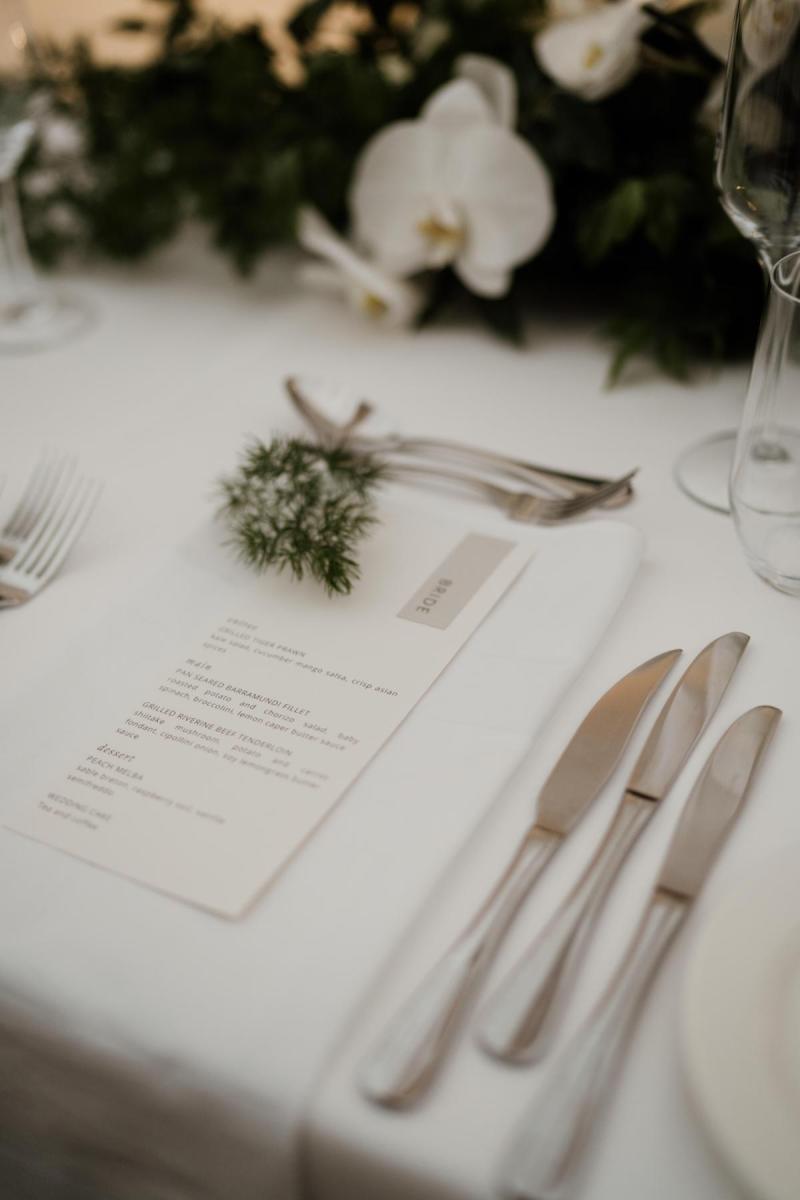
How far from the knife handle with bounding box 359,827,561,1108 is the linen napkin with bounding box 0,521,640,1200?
24mm

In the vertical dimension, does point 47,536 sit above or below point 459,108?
below

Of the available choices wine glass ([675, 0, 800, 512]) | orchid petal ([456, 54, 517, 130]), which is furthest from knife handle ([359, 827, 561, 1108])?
orchid petal ([456, 54, 517, 130])

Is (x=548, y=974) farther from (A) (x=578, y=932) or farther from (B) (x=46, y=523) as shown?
(B) (x=46, y=523)

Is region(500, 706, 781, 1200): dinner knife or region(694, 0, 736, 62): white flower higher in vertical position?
region(694, 0, 736, 62): white flower

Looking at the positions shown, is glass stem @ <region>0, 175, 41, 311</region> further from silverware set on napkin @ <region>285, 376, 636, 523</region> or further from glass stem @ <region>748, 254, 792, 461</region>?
glass stem @ <region>748, 254, 792, 461</region>

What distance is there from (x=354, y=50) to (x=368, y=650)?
81 centimetres

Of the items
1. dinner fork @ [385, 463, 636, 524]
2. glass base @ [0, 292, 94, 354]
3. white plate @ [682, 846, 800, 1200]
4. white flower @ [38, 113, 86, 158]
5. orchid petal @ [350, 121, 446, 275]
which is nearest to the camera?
white plate @ [682, 846, 800, 1200]

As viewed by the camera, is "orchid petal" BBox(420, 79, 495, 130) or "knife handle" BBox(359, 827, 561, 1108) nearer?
"knife handle" BBox(359, 827, 561, 1108)

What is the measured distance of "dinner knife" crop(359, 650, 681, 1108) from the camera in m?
0.41

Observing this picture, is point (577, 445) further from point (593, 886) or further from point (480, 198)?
point (593, 886)

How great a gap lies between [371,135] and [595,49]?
0.90 ft

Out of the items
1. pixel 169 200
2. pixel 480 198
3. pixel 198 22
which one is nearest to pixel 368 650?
pixel 480 198

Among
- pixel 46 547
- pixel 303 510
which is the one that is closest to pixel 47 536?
pixel 46 547

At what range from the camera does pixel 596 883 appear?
0.49 m
